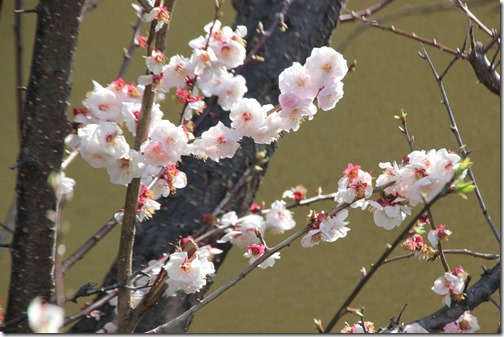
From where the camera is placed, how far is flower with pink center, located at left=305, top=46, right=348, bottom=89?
81 centimetres

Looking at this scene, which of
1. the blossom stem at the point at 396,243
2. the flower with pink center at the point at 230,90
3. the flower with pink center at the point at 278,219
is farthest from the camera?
the flower with pink center at the point at 278,219

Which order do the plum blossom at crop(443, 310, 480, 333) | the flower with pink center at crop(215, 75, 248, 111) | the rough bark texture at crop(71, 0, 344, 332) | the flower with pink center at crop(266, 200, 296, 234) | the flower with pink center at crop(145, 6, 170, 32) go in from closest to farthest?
the flower with pink center at crop(145, 6, 170, 32)
the flower with pink center at crop(215, 75, 248, 111)
the plum blossom at crop(443, 310, 480, 333)
the rough bark texture at crop(71, 0, 344, 332)
the flower with pink center at crop(266, 200, 296, 234)

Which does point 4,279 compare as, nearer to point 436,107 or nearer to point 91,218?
point 91,218

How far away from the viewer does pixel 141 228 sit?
121 cm

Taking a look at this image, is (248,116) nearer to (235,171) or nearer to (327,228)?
(327,228)

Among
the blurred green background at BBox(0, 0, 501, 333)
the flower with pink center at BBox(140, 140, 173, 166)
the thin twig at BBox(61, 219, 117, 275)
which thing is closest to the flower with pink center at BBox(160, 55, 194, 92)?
the flower with pink center at BBox(140, 140, 173, 166)

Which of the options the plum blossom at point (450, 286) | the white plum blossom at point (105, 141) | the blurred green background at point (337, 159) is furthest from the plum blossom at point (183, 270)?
the blurred green background at point (337, 159)

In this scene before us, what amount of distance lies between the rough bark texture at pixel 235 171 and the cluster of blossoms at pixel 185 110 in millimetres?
294

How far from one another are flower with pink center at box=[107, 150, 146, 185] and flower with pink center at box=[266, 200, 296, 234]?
65 centimetres

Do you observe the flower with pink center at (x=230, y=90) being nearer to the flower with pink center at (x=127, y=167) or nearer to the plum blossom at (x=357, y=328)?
the flower with pink center at (x=127, y=167)

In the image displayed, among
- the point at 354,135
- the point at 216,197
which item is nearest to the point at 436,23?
the point at 354,135

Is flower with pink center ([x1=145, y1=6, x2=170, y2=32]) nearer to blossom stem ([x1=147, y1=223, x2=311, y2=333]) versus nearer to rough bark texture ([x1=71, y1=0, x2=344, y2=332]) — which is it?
blossom stem ([x1=147, y1=223, x2=311, y2=333])

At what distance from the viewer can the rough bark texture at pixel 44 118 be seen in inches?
31.0

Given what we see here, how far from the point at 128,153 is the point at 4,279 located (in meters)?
1.07
